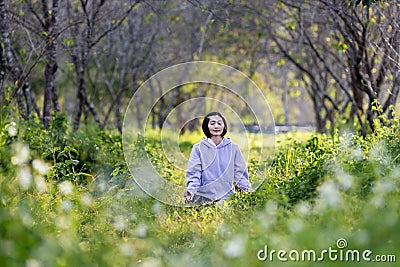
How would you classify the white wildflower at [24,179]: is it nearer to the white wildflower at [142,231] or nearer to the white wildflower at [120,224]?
the white wildflower at [120,224]

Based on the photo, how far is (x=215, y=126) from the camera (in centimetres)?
694

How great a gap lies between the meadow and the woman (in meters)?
0.32

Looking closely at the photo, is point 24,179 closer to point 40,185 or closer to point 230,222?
point 40,185

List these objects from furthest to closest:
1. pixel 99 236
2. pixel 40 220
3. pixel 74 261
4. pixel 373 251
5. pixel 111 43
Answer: pixel 111 43, pixel 40 220, pixel 99 236, pixel 373 251, pixel 74 261

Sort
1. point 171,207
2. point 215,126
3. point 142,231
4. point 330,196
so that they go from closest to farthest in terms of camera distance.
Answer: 1. point 330,196
2. point 142,231
3. point 171,207
4. point 215,126

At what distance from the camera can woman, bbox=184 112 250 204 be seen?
6738 millimetres

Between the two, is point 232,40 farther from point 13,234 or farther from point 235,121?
point 13,234

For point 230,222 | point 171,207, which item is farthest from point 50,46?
point 230,222

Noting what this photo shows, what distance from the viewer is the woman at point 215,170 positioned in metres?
6.74

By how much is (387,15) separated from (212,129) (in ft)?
13.6

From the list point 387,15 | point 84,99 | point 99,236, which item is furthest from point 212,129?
point 84,99

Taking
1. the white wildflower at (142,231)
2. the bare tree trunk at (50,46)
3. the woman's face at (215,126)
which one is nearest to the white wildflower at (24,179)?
the white wildflower at (142,231)

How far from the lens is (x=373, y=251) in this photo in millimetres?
3910

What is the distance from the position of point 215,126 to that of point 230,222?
7.37 feet
